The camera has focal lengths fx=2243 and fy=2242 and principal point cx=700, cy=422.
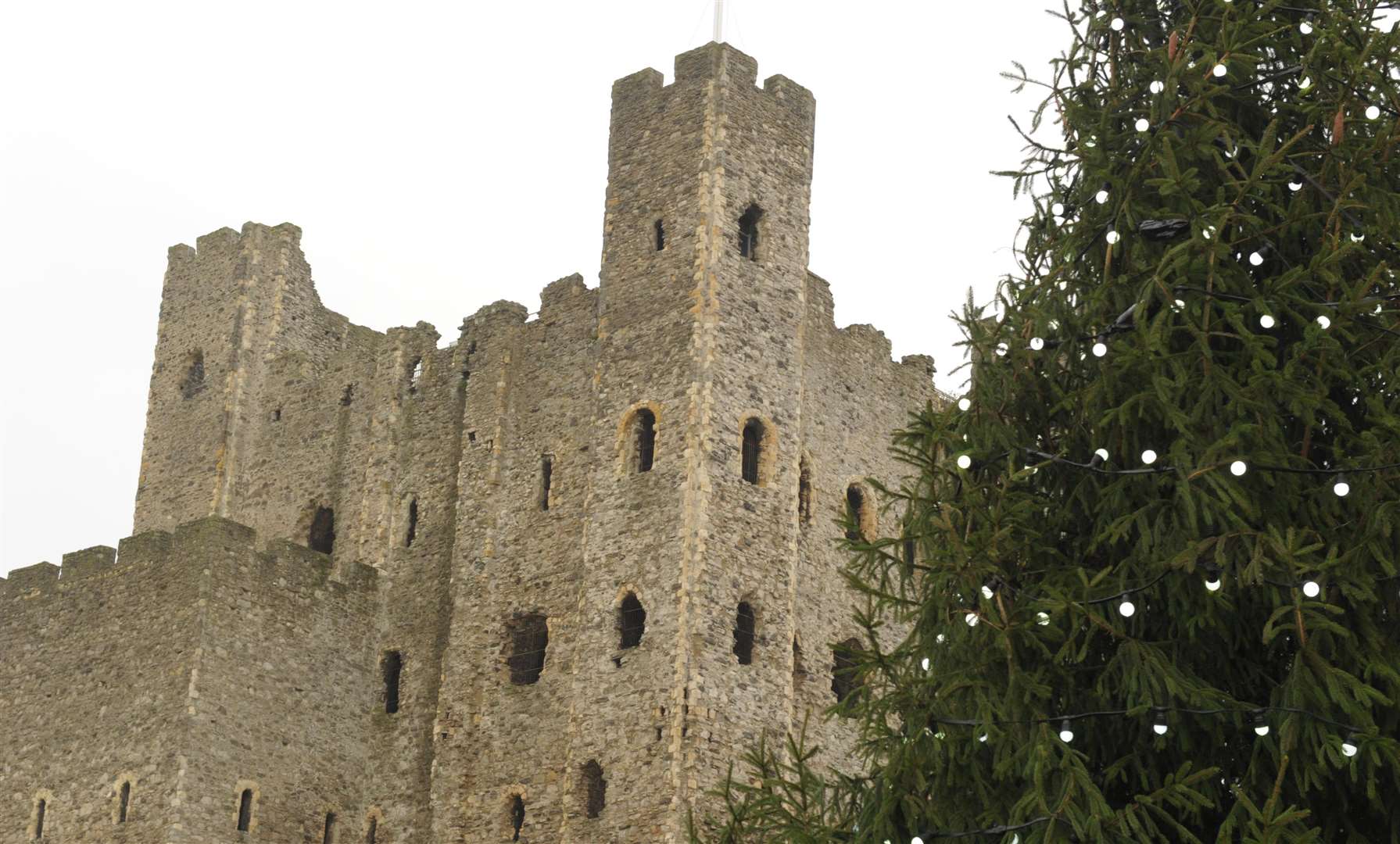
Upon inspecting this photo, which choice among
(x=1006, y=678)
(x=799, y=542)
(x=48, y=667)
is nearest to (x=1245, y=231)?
(x=1006, y=678)

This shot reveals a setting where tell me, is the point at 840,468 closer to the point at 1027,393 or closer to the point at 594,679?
the point at 594,679

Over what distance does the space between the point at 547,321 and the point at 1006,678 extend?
20359mm

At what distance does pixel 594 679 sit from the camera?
31562 mm

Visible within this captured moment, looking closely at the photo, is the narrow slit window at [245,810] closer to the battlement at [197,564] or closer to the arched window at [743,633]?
the battlement at [197,564]

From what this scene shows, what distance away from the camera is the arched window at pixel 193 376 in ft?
136

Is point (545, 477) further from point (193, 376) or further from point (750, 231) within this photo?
point (193, 376)

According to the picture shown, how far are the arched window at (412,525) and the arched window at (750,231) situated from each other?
727 centimetres

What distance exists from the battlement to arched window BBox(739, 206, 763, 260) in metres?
8.26

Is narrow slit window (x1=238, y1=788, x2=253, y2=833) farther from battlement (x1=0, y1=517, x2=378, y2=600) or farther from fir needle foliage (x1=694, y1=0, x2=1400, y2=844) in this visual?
fir needle foliage (x1=694, y1=0, x2=1400, y2=844)

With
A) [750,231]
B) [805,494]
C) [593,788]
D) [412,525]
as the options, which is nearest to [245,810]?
[593,788]

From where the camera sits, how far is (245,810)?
109 feet

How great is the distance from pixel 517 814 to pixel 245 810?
161 inches

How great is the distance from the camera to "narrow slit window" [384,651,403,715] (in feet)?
116

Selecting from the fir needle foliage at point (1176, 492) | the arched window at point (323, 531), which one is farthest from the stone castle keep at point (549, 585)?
the fir needle foliage at point (1176, 492)
